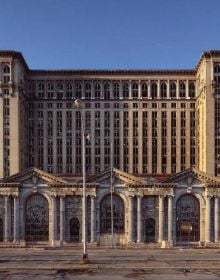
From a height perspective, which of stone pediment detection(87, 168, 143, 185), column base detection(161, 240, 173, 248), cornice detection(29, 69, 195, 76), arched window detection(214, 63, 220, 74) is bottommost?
column base detection(161, 240, 173, 248)

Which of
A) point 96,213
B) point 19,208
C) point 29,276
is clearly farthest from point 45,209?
point 29,276

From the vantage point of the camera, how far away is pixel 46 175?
224ft

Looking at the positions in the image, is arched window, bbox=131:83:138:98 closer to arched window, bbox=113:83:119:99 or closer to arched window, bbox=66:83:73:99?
arched window, bbox=113:83:119:99

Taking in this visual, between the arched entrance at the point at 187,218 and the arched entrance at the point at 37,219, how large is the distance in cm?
2214

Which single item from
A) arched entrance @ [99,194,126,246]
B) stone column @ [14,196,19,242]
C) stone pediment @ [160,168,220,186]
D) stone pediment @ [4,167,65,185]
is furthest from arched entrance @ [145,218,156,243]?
stone column @ [14,196,19,242]

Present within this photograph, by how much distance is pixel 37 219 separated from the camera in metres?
68.2

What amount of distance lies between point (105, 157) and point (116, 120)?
14597 mm

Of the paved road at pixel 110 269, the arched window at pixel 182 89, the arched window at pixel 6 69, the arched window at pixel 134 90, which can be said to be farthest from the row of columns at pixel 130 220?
the arched window at pixel 182 89

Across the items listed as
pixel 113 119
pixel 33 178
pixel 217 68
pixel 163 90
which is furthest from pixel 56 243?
pixel 163 90

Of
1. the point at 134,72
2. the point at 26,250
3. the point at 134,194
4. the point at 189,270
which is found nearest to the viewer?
the point at 189,270

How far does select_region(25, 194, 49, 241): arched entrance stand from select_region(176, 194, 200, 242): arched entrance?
872 inches

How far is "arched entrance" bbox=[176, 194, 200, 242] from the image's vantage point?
2688 inches

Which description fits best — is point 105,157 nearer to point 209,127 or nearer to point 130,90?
point 130,90

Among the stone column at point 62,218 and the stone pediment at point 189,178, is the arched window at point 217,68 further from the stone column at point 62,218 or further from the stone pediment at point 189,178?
the stone column at point 62,218
